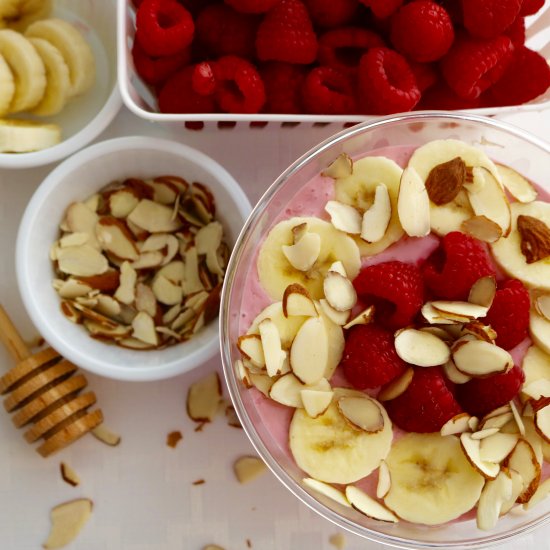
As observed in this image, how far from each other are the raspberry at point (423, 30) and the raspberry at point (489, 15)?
0.09ft

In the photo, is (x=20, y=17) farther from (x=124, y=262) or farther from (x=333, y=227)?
(x=333, y=227)

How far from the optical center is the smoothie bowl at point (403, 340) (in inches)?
33.1

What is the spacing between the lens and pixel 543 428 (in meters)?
0.85

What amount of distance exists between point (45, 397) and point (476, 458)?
1.89 feet

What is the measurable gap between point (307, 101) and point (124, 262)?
34 cm

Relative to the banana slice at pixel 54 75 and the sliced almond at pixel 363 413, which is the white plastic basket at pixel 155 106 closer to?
the banana slice at pixel 54 75

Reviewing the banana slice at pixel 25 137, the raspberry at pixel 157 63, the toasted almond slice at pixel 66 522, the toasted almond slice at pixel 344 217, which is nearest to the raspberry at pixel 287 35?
the raspberry at pixel 157 63

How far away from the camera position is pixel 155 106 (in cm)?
106

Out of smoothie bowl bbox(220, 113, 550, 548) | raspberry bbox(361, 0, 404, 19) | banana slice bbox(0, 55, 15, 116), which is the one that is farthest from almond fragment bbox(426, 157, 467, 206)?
banana slice bbox(0, 55, 15, 116)

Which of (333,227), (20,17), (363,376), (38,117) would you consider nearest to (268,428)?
(363,376)

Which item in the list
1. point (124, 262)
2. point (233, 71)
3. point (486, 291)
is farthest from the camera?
point (124, 262)

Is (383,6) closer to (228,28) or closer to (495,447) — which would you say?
(228,28)

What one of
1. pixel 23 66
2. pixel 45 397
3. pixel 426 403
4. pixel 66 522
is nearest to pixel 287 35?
pixel 23 66

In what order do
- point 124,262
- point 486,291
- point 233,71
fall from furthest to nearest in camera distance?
1. point 124,262
2. point 233,71
3. point 486,291
